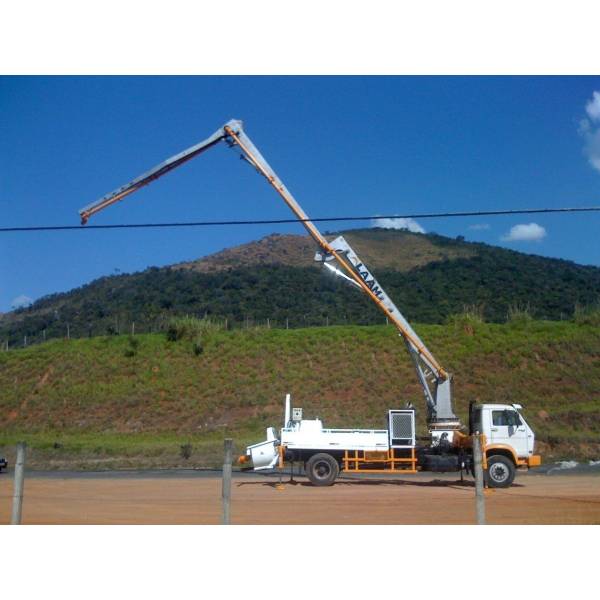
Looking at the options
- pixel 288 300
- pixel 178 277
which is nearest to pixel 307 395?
pixel 288 300

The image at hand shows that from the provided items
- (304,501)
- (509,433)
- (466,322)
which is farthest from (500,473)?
(466,322)

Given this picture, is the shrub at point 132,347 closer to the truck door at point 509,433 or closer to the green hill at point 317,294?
the green hill at point 317,294

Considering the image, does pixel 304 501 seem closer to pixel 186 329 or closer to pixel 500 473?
pixel 500 473

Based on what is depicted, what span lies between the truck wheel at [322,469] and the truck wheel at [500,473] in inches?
190

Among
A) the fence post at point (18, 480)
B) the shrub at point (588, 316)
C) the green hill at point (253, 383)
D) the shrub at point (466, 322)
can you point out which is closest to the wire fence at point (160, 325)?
the green hill at point (253, 383)

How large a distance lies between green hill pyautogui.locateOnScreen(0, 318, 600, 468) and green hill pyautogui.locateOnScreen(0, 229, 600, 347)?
360 inches

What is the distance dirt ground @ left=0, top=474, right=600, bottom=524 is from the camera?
15688 millimetres

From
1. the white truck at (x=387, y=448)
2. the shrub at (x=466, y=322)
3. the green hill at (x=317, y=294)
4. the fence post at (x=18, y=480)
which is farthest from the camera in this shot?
the green hill at (x=317, y=294)

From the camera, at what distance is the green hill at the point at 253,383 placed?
146 feet

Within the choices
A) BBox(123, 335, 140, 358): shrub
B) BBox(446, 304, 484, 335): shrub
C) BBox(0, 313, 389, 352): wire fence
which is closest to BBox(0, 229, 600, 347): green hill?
BBox(0, 313, 389, 352): wire fence

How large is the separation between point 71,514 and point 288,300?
2594 inches

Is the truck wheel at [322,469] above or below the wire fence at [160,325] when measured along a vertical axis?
below

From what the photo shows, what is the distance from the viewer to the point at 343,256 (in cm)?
2675

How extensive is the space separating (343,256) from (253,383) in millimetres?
26402
